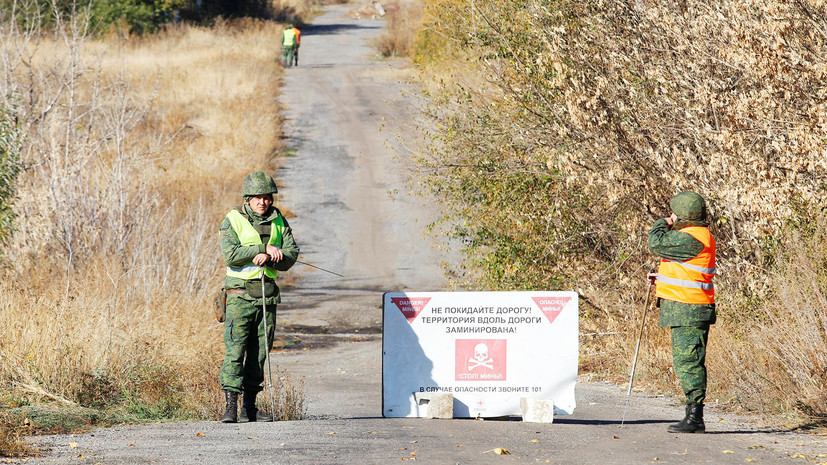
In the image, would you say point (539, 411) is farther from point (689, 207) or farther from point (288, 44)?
point (288, 44)

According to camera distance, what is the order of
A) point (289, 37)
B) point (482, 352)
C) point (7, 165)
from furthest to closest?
point (289, 37) < point (7, 165) < point (482, 352)

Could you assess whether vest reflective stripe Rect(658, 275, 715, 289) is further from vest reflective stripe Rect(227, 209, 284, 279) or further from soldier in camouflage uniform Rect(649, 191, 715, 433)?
vest reflective stripe Rect(227, 209, 284, 279)

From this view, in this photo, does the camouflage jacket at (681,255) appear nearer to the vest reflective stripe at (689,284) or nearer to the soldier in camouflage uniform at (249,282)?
the vest reflective stripe at (689,284)

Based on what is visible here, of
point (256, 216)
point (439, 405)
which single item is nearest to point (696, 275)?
point (439, 405)

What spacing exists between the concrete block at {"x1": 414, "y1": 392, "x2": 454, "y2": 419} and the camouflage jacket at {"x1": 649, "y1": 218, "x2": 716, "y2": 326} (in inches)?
71.9

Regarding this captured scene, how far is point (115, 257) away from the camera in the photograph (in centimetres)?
1415

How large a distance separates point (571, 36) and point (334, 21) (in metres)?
54.6

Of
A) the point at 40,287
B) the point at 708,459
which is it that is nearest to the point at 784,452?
the point at 708,459

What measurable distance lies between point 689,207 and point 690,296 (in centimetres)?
69

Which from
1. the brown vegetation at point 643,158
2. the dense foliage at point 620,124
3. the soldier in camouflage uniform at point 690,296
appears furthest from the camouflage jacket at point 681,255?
the dense foliage at point 620,124

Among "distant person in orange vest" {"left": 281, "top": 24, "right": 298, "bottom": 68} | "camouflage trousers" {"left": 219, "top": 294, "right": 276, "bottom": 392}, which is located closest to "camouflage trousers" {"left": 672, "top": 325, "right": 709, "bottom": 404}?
"camouflage trousers" {"left": 219, "top": 294, "right": 276, "bottom": 392}

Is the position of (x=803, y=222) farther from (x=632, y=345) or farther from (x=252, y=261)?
(x=252, y=261)

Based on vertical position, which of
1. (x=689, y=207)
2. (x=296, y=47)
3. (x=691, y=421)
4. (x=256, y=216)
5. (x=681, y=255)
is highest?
(x=689, y=207)

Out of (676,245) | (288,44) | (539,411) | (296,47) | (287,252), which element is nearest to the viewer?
(676,245)
